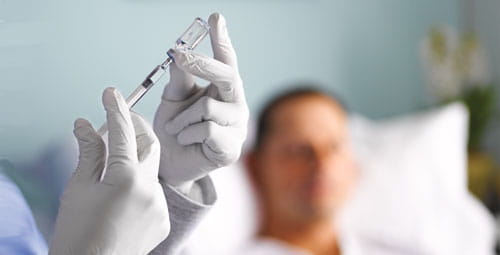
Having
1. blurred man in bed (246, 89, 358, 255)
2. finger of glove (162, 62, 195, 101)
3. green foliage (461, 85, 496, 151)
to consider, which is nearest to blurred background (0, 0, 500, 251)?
green foliage (461, 85, 496, 151)

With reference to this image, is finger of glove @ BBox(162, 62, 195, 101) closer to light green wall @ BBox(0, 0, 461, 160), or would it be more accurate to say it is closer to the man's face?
light green wall @ BBox(0, 0, 461, 160)

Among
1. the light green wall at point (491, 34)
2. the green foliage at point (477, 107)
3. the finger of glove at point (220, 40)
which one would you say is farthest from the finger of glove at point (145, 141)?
the light green wall at point (491, 34)

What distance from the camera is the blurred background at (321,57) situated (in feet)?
4.18

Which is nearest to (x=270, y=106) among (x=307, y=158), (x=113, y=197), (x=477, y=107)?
(x=307, y=158)

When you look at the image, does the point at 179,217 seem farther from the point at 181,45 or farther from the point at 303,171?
the point at 303,171

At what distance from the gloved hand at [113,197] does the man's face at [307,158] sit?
34.6 inches

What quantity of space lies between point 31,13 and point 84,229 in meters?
0.25

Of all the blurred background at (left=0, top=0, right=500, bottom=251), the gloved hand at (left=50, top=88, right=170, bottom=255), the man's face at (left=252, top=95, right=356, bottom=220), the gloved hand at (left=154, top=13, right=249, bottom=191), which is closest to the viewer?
the gloved hand at (left=50, top=88, right=170, bottom=255)

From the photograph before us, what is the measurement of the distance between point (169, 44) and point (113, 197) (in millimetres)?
663

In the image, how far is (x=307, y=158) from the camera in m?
1.66

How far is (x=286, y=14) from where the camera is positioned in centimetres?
210

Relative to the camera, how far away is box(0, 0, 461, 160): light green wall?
0.83 meters

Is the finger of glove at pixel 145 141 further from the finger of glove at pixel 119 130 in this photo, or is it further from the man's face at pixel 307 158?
the man's face at pixel 307 158

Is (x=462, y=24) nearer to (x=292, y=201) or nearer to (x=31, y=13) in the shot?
(x=292, y=201)
